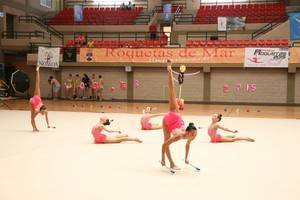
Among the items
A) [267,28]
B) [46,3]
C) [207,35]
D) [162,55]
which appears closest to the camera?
[162,55]

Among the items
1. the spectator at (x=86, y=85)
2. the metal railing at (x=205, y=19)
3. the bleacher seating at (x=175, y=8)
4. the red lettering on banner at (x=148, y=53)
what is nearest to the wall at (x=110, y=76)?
the spectator at (x=86, y=85)

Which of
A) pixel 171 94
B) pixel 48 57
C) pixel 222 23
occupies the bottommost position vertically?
pixel 171 94

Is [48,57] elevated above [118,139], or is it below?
above

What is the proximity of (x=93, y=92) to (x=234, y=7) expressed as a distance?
13.5m

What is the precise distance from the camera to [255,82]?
79.2 feet

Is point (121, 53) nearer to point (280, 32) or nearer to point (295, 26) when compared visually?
point (280, 32)

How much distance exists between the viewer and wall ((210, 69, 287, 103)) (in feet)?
78.3

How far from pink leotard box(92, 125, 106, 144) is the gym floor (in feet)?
0.68

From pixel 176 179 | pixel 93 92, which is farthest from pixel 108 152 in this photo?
pixel 93 92

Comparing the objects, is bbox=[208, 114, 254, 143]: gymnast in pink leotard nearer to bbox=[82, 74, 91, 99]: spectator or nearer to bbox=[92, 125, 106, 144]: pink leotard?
bbox=[92, 125, 106, 144]: pink leotard

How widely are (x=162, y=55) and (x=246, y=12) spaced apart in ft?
31.8

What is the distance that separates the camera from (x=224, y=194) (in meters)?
6.03

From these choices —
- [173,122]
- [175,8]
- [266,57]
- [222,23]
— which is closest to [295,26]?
[266,57]

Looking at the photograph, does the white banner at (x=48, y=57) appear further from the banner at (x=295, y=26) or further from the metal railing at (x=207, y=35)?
the banner at (x=295, y=26)
